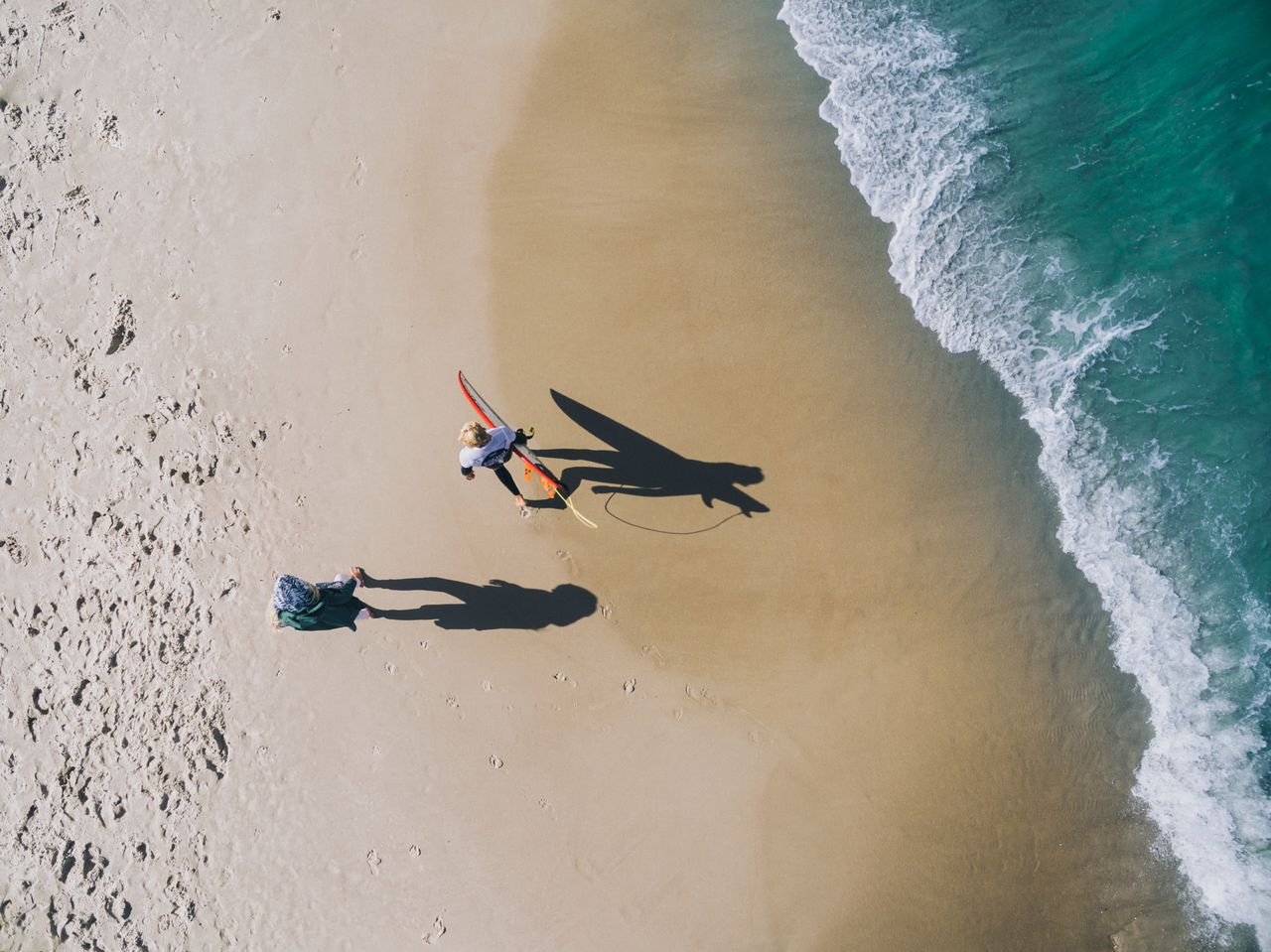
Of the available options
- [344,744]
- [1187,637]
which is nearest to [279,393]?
[344,744]

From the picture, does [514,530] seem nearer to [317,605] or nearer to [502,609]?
[502,609]

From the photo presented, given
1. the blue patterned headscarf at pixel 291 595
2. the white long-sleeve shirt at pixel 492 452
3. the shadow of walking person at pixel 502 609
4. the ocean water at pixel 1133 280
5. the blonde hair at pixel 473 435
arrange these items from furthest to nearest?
the shadow of walking person at pixel 502 609, the ocean water at pixel 1133 280, the white long-sleeve shirt at pixel 492 452, the blonde hair at pixel 473 435, the blue patterned headscarf at pixel 291 595

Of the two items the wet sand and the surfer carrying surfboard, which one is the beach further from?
the surfer carrying surfboard

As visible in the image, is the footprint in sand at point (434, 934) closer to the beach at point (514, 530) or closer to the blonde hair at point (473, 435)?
the beach at point (514, 530)

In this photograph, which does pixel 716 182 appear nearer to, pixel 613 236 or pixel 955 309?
pixel 613 236

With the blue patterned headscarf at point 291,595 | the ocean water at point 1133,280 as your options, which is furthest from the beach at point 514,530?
the blue patterned headscarf at point 291,595

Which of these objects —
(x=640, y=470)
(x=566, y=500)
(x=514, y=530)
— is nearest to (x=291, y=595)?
(x=514, y=530)

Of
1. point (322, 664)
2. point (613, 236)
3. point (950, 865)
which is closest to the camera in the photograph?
point (950, 865)
